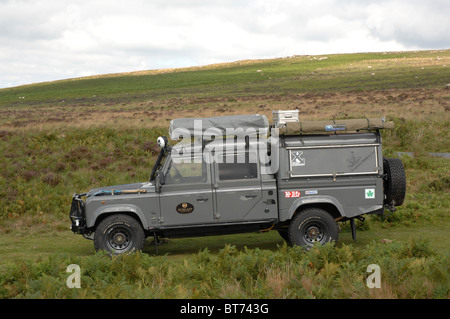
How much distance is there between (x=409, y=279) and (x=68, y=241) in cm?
912

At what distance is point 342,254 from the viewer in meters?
9.02

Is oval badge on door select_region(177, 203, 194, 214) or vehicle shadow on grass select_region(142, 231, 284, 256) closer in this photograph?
oval badge on door select_region(177, 203, 194, 214)

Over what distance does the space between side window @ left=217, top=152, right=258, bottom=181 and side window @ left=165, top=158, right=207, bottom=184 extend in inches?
15.1

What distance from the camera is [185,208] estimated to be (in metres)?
10.6

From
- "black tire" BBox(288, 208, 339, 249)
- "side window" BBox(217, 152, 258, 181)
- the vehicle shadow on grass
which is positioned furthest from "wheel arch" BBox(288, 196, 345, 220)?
the vehicle shadow on grass

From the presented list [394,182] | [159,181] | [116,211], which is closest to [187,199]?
[159,181]

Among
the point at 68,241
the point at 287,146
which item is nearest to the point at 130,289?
the point at 287,146

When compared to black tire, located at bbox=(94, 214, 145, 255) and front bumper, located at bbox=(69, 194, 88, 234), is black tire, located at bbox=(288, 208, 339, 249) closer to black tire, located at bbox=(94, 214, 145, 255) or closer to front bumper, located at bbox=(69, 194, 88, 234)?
black tire, located at bbox=(94, 214, 145, 255)

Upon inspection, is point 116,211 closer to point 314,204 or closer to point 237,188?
point 237,188

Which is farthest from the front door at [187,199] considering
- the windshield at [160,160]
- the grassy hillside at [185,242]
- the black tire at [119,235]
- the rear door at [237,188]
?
the grassy hillside at [185,242]

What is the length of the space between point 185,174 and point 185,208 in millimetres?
689

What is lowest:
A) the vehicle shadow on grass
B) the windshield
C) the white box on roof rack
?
the vehicle shadow on grass

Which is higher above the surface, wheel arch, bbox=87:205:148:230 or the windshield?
the windshield

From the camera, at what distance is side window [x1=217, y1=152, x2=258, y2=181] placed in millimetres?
10656
